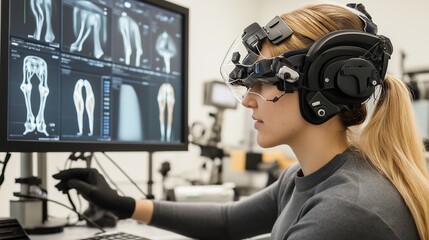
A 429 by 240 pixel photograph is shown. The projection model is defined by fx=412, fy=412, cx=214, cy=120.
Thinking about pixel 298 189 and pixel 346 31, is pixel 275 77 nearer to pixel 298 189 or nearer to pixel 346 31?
pixel 346 31

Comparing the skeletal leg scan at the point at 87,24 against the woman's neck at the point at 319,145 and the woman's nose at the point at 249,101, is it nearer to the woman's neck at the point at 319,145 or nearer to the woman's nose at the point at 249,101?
the woman's nose at the point at 249,101

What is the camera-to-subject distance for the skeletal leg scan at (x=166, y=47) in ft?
4.18

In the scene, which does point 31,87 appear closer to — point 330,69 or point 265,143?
point 265,143

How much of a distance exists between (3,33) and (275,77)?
1.94 feet

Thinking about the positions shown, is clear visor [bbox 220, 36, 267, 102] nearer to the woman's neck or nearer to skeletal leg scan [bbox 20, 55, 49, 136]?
the woman's neck

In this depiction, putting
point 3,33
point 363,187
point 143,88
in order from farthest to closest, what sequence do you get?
point 143,88, point 3,33, point 363,187

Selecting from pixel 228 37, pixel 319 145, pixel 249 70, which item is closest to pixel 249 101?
pixel 249 70

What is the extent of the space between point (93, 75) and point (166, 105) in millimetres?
283

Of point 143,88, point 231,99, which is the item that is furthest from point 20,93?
point 231,99

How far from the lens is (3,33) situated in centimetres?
89

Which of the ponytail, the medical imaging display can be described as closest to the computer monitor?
the medical imaging display

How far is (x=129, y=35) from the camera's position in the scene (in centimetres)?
118

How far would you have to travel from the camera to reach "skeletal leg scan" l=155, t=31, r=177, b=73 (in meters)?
1.28

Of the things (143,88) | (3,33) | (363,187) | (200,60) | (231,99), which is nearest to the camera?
(363,187)
